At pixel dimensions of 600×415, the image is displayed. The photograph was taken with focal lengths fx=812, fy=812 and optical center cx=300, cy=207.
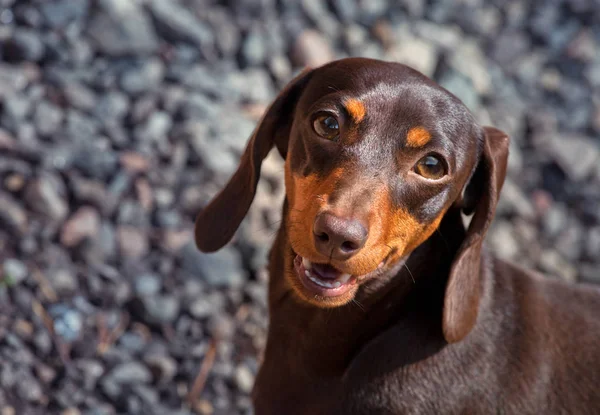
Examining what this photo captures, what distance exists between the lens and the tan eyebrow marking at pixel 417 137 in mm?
2557

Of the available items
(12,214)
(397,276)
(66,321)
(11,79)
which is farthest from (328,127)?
(11,79)

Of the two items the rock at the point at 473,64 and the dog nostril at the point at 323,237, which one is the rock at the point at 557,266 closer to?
the rock at the point at 473,64

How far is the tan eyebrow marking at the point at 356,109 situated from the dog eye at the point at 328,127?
62mm

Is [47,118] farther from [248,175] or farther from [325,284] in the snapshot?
[325,284]

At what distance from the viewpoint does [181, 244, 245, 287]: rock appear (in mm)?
4066

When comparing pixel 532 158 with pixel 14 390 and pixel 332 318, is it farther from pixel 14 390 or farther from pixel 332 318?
pixel 14 390

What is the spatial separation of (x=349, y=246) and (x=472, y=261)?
57cm

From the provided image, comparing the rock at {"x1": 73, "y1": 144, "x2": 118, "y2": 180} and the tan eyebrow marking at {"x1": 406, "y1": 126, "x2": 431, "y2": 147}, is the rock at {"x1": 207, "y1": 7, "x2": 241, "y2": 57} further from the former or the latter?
the tan eyebrow marking at {"x1": 406, "y1": 126, "x2": 431, "y2": 147}

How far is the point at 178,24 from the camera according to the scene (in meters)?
4.64

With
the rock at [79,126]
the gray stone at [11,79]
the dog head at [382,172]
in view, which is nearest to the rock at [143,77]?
the rock at [79,126]

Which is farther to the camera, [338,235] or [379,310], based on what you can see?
[379,310]

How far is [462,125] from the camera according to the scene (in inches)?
104

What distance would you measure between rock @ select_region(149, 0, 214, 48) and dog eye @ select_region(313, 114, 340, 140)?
2241 mm

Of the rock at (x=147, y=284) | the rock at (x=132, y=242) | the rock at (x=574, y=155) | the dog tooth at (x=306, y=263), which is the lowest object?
the rock at (x=574, y=155)
